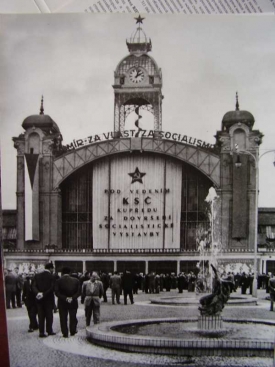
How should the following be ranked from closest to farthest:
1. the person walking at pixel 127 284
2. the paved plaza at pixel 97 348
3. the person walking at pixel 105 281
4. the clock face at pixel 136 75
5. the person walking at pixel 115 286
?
the paved plaza at pixel 97 348, the clock face at pixel 136 75, the person walking at pixel 105 281, the person walking at pixel 115 286, the person walking at pixel 127 284

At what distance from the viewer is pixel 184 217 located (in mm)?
6391

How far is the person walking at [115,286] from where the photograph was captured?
6.39 meters

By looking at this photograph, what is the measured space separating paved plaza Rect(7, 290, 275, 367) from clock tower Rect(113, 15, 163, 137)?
1306 millimetres

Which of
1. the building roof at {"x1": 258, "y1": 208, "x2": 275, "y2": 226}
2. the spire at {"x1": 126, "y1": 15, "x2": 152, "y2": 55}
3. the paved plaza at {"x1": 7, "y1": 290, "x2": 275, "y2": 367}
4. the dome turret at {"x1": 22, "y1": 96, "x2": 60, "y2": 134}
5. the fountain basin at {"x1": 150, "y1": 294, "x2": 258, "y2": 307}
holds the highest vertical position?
the spire at {"x1": 126, "y1": 15, "x2": 152, "y2": 55}

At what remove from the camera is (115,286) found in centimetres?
662

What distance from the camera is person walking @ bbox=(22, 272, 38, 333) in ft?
19.0

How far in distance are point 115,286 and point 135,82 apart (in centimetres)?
154

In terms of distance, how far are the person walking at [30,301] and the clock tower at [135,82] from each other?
1.22 m

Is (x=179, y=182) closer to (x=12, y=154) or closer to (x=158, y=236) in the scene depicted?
(x=158, y=236)

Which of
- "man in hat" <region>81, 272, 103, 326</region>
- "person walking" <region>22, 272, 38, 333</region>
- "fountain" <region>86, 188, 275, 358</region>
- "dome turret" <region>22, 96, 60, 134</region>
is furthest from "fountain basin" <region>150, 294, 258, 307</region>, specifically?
"dome turret" <region>22, 96, 60, 134</region>

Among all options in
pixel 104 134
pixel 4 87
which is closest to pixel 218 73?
pixel 104 134

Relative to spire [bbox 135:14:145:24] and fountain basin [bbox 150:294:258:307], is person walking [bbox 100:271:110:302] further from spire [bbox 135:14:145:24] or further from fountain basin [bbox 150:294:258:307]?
spire [bbox 135:14:145:24]

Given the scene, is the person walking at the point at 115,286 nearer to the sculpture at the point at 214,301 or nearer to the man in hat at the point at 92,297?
the man in hat at the point at 92,297

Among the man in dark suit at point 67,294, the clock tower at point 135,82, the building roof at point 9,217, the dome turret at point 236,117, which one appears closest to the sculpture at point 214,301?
the man in dark suit at point 67,294
